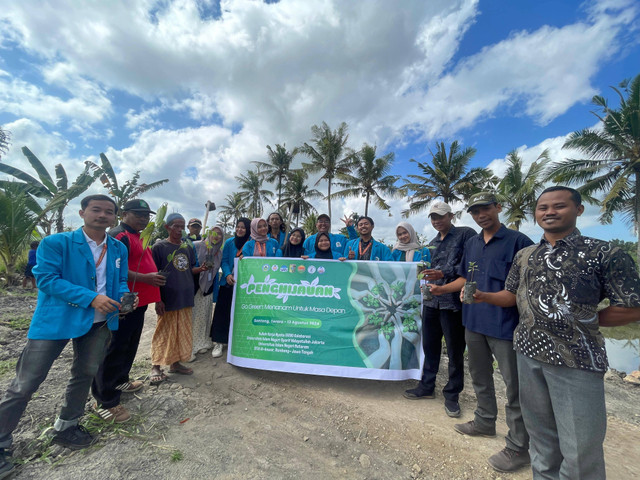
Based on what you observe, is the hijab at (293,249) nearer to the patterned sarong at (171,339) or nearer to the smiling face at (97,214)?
the patterned sarong at (171,339)

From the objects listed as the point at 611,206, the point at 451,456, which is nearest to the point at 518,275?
the point at 451,456

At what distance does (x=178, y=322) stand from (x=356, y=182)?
792 inches

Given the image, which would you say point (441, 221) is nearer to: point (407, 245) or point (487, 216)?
point (487, 216)

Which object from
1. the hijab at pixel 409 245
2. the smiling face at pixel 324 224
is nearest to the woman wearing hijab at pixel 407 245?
the hijab at pixel 409 245

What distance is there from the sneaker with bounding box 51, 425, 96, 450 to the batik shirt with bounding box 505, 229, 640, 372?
3.37 metres

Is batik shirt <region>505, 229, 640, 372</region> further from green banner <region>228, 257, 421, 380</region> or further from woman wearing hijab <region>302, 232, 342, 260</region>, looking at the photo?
woman wearing hijab <region>302, 232, 342, 260</region>

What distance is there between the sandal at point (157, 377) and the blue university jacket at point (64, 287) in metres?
1.51

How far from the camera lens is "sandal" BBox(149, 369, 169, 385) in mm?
3316

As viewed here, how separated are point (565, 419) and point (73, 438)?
3489 millimetres

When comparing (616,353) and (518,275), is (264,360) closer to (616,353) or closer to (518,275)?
(518,275)

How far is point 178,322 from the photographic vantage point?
3578mm

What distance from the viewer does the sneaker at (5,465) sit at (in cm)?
191

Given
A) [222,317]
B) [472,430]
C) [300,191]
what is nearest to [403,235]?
[472,430]

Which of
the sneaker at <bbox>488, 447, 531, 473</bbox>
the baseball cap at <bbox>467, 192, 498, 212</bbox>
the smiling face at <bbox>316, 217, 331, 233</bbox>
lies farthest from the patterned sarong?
the baseball cap at <bbox>467, 192, 498, 212</bbox>
